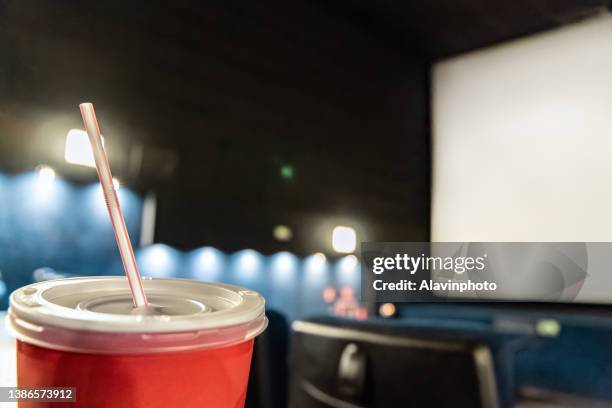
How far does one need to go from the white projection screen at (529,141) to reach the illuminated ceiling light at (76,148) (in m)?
1.29

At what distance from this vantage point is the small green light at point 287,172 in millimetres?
1455

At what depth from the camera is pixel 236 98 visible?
1.32 meters

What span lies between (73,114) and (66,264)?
0.30 meters

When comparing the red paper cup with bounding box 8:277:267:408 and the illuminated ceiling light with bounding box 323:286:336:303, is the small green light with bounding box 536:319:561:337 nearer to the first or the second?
the illuminated ceiling light with bounding box 323:286:336:303

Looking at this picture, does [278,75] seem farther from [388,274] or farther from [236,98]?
[388,274]

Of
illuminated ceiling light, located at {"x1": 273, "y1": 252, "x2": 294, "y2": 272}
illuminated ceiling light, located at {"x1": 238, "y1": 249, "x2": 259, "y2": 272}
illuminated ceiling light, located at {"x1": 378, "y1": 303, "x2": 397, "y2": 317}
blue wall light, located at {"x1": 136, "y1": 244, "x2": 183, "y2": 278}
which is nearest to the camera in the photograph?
blue wall light, located at {"x1": 136, "y1": 244, "x2": 183, "y2": 278}

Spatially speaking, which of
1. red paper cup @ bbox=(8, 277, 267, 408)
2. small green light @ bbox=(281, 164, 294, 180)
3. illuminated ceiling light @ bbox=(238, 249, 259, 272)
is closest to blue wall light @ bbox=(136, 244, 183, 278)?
illuminated ceiling light @ bbox=(238, 249, 259, 272)

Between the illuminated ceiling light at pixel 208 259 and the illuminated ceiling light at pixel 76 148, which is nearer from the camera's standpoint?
the illuminated ceiling light at pixel 76 148

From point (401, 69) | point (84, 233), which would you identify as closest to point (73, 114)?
point (84, 233)

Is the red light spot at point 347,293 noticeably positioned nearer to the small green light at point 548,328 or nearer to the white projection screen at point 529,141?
the white projection screen at point 529,141

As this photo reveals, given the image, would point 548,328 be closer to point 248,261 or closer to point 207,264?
point 248,261

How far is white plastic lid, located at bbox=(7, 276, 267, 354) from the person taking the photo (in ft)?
0.85

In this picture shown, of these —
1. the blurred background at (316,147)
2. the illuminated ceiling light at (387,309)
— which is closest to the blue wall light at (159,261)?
the blurred background at (316,147)

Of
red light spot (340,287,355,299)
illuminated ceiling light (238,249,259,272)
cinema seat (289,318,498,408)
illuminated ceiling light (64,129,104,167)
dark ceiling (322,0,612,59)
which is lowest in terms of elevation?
red light spot (340,287,355,299)
